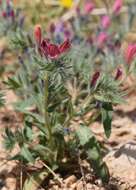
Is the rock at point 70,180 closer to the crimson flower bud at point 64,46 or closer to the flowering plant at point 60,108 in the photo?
the flowering plant at point 60,108

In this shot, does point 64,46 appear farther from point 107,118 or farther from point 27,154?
point 27,154

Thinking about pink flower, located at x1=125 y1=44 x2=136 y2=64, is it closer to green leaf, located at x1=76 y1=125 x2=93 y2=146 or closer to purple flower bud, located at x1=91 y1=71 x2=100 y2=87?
purple flower bud, located at x1=91 y1=71 x2=100 y2=87

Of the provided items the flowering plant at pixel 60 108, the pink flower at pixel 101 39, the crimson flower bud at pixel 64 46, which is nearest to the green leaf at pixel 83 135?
the flowering plant at pixel 60 108

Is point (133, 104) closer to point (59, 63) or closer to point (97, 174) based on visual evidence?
point (97, 174)

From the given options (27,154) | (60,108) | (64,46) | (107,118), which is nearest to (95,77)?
(107,118)

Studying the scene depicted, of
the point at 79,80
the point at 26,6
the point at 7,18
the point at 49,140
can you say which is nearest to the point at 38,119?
the point at 49,140

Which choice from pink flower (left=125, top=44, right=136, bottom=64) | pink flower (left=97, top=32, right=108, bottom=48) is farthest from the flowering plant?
pink flower (left=97, top=32, right=108, bottom=48)
